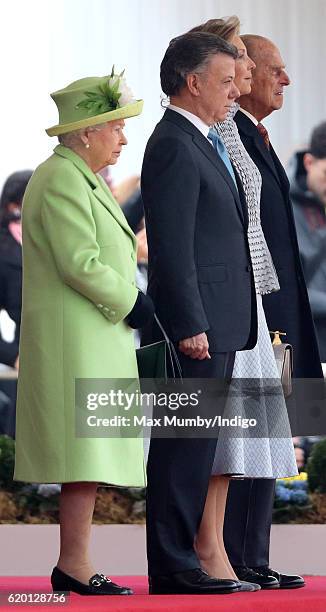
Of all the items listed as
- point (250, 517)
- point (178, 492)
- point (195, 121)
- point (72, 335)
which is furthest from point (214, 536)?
point (195, 121)

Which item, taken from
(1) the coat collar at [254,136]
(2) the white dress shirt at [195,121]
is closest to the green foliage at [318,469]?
(1) the coat collar at [254,136]

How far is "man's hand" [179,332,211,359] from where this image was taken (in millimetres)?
4113

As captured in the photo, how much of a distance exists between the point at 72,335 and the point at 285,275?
942 millimetres

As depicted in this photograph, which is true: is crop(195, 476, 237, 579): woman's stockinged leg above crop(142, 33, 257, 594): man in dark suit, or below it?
below

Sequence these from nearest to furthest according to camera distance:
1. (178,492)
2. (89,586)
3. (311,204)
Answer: (89,586)
(178,492)
(311,204)

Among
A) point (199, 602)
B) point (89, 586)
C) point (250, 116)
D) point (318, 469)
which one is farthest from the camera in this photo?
point (318, 469)

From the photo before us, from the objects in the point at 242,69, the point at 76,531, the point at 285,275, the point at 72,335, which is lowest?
the point at 76,531

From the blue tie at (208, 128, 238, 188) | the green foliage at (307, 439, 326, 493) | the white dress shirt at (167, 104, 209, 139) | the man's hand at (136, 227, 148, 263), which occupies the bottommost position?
the green foliage at (307, 439, 326, 493)

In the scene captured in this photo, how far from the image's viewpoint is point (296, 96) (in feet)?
24.9

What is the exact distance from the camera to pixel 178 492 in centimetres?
410

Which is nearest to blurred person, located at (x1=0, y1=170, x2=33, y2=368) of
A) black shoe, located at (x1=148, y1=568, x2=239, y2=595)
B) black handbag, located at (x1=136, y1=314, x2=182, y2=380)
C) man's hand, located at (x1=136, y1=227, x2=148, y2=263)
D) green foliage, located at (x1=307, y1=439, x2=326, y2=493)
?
man's hand, located at (x1=136, y1=227, x2=148, y2=263)

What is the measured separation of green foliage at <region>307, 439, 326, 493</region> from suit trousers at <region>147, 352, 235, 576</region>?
120 inches

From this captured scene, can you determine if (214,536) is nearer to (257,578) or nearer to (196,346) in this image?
(257,578)

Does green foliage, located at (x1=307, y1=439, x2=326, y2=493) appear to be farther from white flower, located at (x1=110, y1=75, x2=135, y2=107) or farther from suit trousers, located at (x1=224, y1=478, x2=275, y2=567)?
white flower, located at (x1=110, y1=75, x2=135, y2=107)
